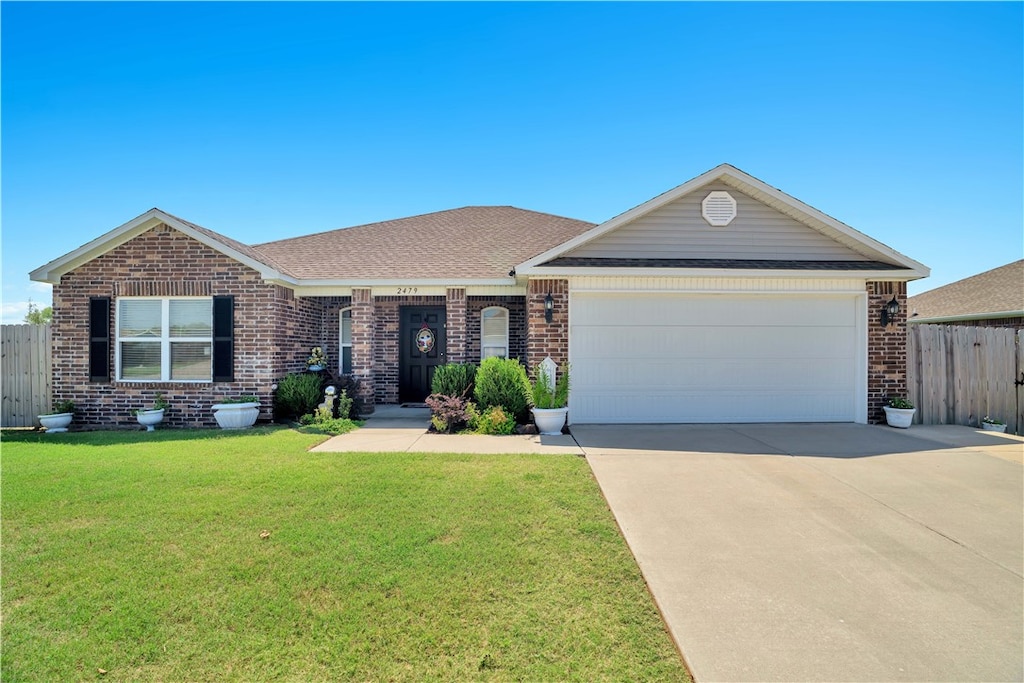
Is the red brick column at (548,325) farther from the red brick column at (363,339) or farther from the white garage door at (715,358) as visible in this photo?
the red brick column at (363,339)

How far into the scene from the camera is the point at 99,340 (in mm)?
9234

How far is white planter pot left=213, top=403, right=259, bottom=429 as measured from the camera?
344 inches

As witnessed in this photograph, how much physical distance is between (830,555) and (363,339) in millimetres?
9307

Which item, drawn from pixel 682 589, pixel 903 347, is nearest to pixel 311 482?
pixel 682 589

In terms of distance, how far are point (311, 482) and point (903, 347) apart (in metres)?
10.8

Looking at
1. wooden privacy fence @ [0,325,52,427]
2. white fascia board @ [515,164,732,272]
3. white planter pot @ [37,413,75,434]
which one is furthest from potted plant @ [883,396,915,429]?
wooden privacy fence @ [0,325,52,427]

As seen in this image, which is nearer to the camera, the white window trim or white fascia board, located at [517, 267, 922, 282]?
white fascia board, located at [517, 267, 922, 282]

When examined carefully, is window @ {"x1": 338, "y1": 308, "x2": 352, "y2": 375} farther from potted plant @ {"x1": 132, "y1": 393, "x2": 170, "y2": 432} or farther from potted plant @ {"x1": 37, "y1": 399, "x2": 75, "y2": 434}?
potted plant @ {"x1": 37, "y1": 399, "x2": 75, "y2": 434}

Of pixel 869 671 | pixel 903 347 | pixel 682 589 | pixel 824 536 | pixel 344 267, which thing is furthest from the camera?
pixel 344 267

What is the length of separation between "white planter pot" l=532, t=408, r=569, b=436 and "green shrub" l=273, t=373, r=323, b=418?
193 inches

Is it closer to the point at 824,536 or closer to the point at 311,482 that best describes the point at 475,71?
the point at 311,482

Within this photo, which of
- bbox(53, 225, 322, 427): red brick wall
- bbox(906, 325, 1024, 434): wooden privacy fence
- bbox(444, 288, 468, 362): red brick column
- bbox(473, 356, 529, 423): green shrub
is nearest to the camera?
bbox(473, 356, 529, 423): green shrub

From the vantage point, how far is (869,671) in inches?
94.3

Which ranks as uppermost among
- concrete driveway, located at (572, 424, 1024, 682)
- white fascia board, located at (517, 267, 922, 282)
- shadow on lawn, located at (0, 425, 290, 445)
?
white fascia board, located at (517, 267, 922, 282)
